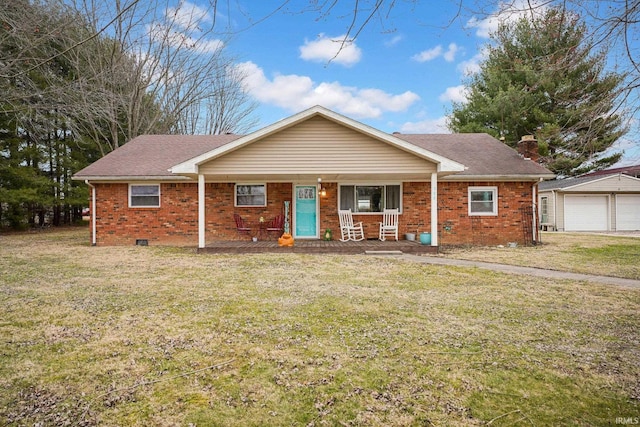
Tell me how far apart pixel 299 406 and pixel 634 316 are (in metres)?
4.48

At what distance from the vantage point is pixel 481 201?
1299 cm

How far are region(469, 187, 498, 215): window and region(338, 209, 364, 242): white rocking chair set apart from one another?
3.95 m

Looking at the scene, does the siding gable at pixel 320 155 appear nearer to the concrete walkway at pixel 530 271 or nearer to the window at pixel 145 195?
the concrete walkway at pixel 530 271

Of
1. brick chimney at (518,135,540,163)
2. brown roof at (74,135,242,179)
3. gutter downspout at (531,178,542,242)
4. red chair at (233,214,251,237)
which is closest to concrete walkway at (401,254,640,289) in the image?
Result: gutter downspout at (531,178,542,242)

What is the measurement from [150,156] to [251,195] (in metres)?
4.50

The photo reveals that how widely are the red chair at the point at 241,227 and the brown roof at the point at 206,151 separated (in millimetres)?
2613

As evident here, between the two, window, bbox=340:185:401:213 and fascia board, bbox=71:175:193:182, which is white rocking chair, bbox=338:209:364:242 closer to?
window, bbox=340:185:401:213

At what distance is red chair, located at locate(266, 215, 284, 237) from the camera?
12664mm

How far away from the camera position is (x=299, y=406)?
97.2 inches

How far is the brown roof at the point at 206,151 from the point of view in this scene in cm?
1260

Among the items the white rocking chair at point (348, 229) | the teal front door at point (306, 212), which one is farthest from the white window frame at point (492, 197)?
the teal front door at point (306, 212)

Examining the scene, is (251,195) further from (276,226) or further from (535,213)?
(535,213)

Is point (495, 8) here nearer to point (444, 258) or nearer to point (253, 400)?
point (253, 400)

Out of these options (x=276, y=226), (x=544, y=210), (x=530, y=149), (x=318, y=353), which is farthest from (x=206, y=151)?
(x=544, y=210)
